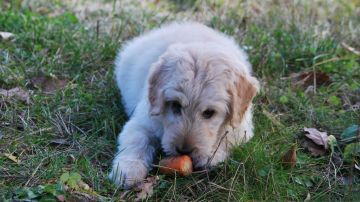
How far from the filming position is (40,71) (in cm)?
537

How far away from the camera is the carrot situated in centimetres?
378

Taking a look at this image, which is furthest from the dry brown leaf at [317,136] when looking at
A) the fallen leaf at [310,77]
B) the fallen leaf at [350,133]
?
the fallen leaf at [310,77]

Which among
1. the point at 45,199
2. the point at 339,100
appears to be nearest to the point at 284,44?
the point at 339,100

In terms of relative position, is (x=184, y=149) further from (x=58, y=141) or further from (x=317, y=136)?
(x=317, y=136)

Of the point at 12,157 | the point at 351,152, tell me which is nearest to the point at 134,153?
the point at 12,157

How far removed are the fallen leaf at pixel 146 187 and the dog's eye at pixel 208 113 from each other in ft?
1.60

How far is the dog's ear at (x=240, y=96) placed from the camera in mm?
3999

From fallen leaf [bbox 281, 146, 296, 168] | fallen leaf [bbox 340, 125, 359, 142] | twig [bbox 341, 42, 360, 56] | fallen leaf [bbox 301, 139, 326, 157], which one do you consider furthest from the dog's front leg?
twig [bbox 341, 42, 360, 56]

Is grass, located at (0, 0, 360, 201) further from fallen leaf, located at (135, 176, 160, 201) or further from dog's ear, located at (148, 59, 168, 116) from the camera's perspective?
dog's ear, located at (148, 59, 168, 116)

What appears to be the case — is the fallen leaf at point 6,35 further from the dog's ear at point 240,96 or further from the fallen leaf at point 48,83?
the dog's ear at point 240,96

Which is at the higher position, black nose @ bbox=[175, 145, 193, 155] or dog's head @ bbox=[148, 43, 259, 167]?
dog's head @ bbox=[148, 43, 259, 167]

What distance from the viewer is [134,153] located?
4082mm

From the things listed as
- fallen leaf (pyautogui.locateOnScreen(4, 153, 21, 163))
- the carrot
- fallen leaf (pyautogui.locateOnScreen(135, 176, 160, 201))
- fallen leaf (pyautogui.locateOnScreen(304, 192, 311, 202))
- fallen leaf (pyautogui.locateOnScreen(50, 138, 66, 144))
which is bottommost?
fallen leaf (pyautogui.locateOnScreen(50, 138, 66, 144))

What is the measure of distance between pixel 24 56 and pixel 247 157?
8.35ft
